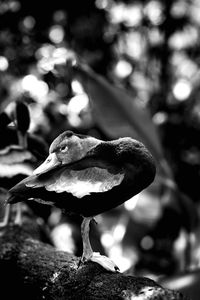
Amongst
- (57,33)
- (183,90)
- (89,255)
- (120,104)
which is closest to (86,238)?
(89,255)

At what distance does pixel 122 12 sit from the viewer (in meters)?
2.39

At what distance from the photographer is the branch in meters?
0.55

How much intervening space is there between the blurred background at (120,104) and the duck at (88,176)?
0.89 ft

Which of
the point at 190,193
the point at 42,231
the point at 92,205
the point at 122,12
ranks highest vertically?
the point at 122,12

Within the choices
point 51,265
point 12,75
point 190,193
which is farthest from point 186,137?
point 51,265

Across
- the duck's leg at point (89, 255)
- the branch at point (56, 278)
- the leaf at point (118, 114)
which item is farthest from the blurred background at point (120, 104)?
the duck's leg at point (89, 255)

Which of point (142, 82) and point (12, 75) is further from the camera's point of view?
point (142, 82)

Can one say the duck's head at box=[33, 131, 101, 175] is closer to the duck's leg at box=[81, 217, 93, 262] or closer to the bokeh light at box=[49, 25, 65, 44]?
the duck's leg at box=[81, 217, 93, 262]

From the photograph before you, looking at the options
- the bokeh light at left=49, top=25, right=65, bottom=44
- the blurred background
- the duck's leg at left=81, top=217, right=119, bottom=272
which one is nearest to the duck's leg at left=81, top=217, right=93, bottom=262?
the duck's leg at left=81, top=217, right=119, bottom=272

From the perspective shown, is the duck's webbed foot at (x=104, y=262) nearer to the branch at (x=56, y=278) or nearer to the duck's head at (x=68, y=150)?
the branch at (x=56, y=278)

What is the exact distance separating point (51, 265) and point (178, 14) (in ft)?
6.94

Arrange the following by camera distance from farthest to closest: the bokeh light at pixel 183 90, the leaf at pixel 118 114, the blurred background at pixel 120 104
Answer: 1. the bokeh light at pixel 183 90
2. the leaf at pixel 118 114
3. the blurred background at pixel 120 104

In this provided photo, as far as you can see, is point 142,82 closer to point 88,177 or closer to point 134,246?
point 134,246

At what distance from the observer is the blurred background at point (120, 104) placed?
1.27m
